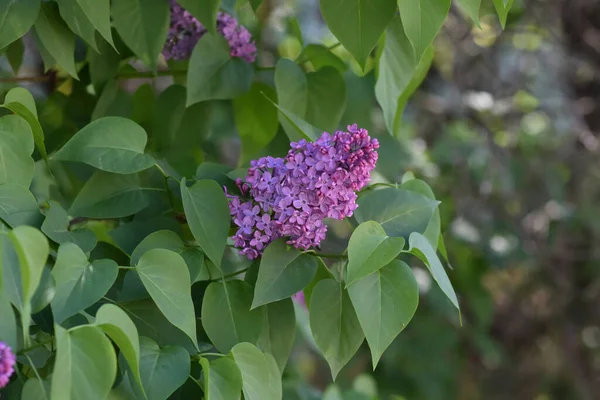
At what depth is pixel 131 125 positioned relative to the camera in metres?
0.68

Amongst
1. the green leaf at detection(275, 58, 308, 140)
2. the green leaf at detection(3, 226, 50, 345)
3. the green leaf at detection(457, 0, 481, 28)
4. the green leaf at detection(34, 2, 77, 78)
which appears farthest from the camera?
the green leaf at detection(275, 58, 308, 140)

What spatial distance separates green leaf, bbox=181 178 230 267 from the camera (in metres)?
0.63

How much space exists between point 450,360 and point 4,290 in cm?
192

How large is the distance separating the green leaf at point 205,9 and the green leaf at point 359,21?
0.09m

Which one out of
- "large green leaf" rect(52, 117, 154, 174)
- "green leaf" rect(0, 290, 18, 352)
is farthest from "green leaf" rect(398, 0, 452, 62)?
"green leaf" rect(0, 290, 18, 352)

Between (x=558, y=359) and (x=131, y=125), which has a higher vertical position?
(x=131, y=125)

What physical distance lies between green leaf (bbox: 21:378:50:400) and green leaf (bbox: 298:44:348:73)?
1.71ft

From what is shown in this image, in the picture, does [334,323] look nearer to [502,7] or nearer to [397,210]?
[397,210]

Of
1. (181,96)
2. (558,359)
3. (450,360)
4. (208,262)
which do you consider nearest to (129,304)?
(208,262)

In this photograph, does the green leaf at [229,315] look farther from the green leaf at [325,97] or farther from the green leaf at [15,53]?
the green leaf at [15,53]

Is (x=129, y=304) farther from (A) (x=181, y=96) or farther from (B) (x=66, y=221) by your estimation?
(A) (x=181, y=96)

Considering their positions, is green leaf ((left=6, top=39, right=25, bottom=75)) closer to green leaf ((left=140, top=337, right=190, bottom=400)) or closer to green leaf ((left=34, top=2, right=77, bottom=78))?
green leaf ((left=34, top=2, right=77, bottom=78))

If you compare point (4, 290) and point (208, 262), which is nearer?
point (4, 290)

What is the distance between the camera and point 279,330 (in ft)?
2.28
